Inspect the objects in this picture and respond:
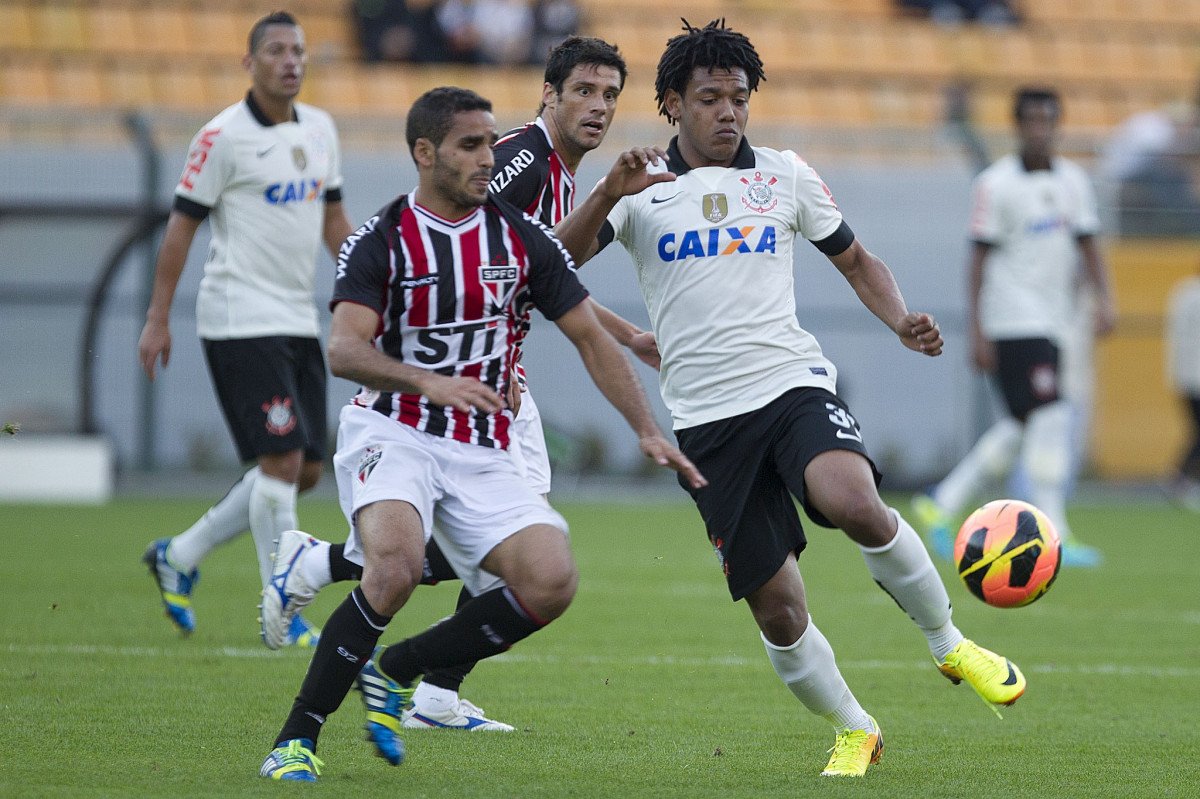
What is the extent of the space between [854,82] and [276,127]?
12814mm

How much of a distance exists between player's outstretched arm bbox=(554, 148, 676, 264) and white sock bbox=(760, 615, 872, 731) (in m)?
1.29

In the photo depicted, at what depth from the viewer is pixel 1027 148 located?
988 cm

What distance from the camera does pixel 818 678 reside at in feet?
14.9

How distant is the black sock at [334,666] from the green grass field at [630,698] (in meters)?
0.19

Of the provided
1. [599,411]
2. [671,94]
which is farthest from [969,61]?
[671,94]

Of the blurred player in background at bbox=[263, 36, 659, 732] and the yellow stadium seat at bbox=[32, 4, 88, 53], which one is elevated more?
the yellow stadium seat at bbox=[32, 4, 88, 53]

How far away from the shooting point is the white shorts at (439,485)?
4234 mm

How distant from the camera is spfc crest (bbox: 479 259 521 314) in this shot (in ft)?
14.1

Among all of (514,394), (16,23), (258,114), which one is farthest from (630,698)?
(16,23)

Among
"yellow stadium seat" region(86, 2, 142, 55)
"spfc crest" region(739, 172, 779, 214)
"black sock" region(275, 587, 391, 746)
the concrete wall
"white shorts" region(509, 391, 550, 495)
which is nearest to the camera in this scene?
"black sock" region(275, 587, 391, 746)

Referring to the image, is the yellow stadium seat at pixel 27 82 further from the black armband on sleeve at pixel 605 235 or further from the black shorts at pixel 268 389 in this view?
the black armband on sleeve at pixel 605 235

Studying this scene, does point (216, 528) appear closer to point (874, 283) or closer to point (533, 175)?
point (533, 175)

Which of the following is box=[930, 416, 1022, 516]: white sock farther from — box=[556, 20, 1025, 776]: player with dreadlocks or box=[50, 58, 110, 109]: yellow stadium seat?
box=[50, 58, 110, 109]: yellow stadium seat

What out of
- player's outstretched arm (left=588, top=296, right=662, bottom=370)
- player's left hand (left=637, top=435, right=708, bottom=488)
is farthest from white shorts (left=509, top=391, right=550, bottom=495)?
player's left hand (left=637, top=435, right=708, bottom=488)
